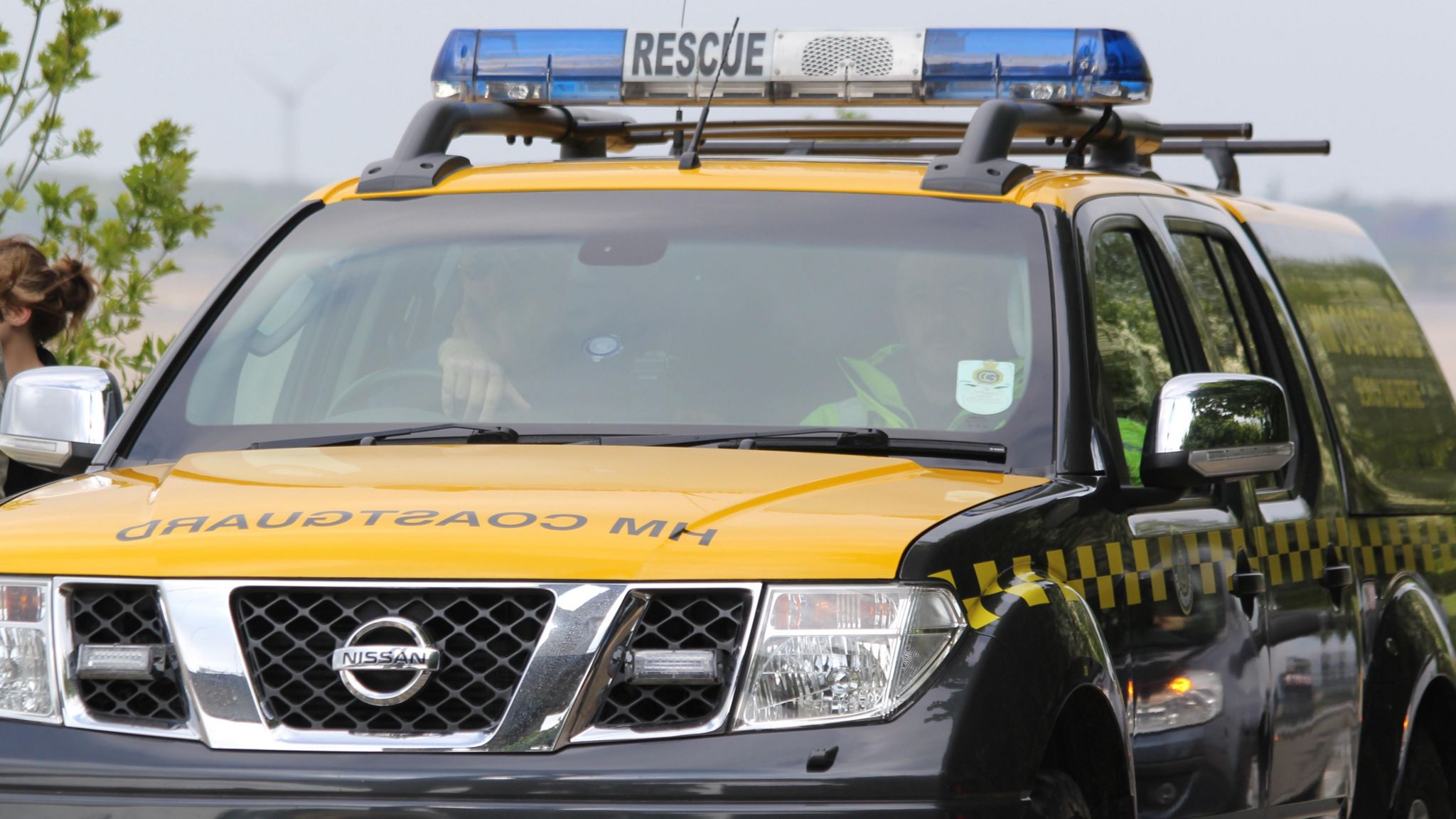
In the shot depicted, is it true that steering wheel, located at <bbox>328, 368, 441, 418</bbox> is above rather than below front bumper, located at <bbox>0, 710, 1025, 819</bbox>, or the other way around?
above

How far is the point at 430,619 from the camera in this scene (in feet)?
10.7

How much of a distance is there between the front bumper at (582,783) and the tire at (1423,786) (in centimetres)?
256

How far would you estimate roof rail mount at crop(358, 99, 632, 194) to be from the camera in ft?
16.1

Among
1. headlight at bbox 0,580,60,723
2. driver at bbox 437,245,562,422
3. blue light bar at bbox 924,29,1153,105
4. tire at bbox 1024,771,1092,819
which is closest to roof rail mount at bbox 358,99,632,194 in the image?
driver at bbox 437,245,562,422

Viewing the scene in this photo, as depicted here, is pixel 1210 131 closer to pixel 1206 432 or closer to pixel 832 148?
pixel 832 148

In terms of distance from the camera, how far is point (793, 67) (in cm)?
556

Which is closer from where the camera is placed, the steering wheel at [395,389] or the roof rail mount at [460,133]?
the steering wheel at [395,389]

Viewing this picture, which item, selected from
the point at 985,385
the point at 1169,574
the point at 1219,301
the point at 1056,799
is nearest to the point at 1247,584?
the point at 1169,574

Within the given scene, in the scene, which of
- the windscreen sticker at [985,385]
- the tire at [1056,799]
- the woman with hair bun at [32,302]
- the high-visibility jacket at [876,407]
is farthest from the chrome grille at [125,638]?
the woman with hair bun at [32,302]

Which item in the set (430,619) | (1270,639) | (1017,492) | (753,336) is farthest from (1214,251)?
(430,619)

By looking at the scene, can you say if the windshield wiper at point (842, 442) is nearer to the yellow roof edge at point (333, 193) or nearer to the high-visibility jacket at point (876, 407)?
the high-visibility jacket at point (876, 407)

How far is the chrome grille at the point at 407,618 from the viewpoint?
3.24m

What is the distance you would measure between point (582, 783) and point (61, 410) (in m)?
1.69

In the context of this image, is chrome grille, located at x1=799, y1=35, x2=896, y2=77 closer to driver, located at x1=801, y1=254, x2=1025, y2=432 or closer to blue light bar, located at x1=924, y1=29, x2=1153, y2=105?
blue light bar, located at x1=924, y1=29, x2=1153, y2=105
